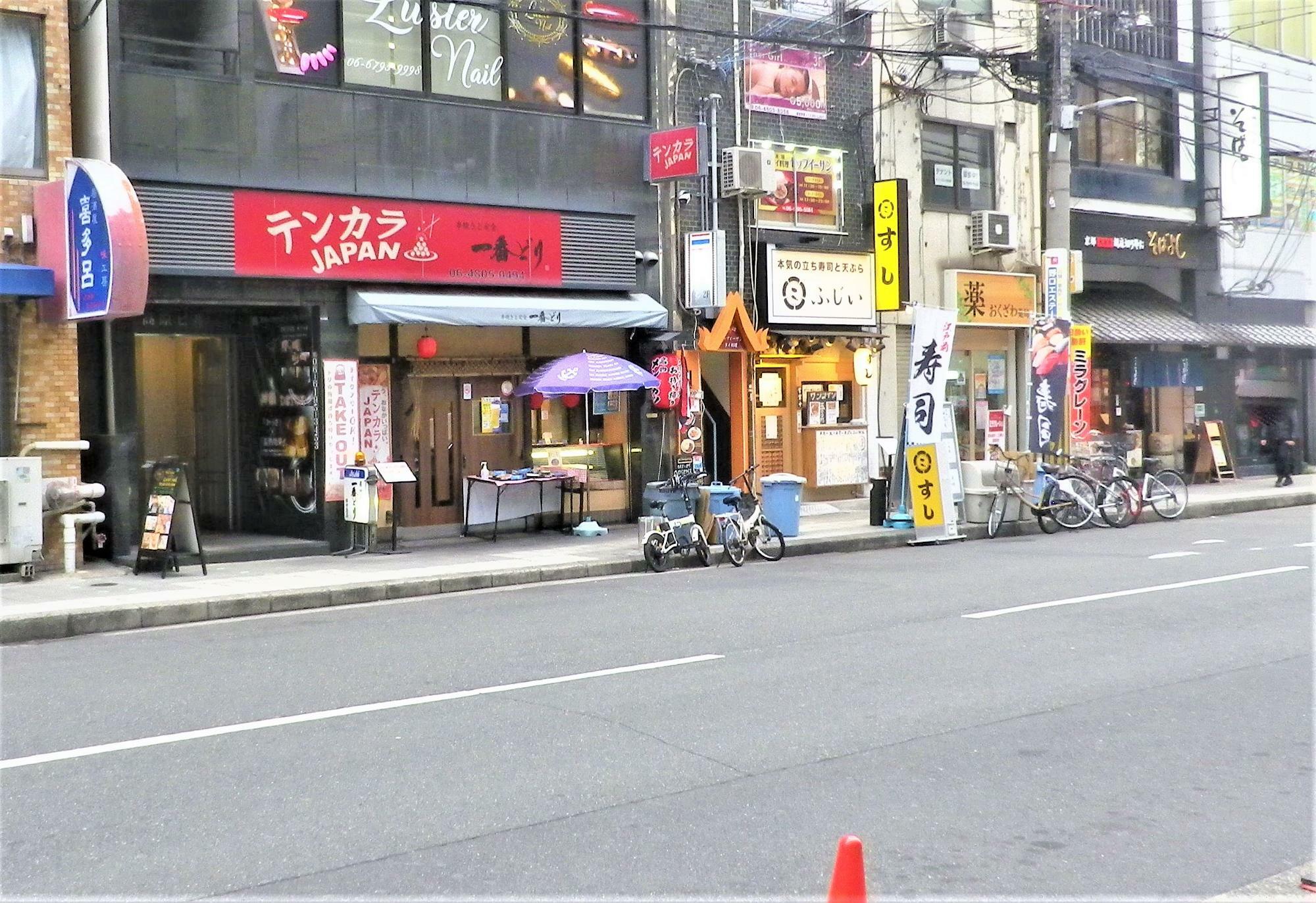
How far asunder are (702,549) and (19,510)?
7.39 metres

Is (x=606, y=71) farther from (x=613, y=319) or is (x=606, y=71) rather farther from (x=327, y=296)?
(x=327, y=296)

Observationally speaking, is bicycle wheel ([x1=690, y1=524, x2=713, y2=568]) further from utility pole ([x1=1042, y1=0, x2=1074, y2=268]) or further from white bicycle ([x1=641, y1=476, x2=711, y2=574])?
utility pole ([x1=1042, y1=0, x2=1074, y2=268])

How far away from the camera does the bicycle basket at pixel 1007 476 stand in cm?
1961

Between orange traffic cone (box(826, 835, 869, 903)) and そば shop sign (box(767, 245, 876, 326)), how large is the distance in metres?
17.5

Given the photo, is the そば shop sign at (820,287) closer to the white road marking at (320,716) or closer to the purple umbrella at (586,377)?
the purple umbrella at (586,377)

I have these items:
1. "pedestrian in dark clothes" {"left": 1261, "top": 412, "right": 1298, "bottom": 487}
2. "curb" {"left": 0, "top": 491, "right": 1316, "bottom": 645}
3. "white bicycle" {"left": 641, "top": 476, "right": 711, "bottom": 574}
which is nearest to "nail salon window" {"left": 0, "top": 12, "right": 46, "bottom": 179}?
"curb" {"left": 0, "top": 491, "right": 1316, "bottom": 645}

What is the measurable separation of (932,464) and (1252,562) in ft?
15.1

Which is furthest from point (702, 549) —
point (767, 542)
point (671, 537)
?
point (767, 542)

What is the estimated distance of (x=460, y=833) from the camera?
19.0 ft

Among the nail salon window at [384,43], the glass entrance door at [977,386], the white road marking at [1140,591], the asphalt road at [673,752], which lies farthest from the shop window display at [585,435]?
the white road marking at [1140,591]

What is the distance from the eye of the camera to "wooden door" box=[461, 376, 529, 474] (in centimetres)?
1870

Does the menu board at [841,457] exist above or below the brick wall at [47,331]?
below

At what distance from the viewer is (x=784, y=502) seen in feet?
59.3

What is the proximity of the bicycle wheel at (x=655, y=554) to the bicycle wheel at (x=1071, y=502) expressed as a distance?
6781 mm
